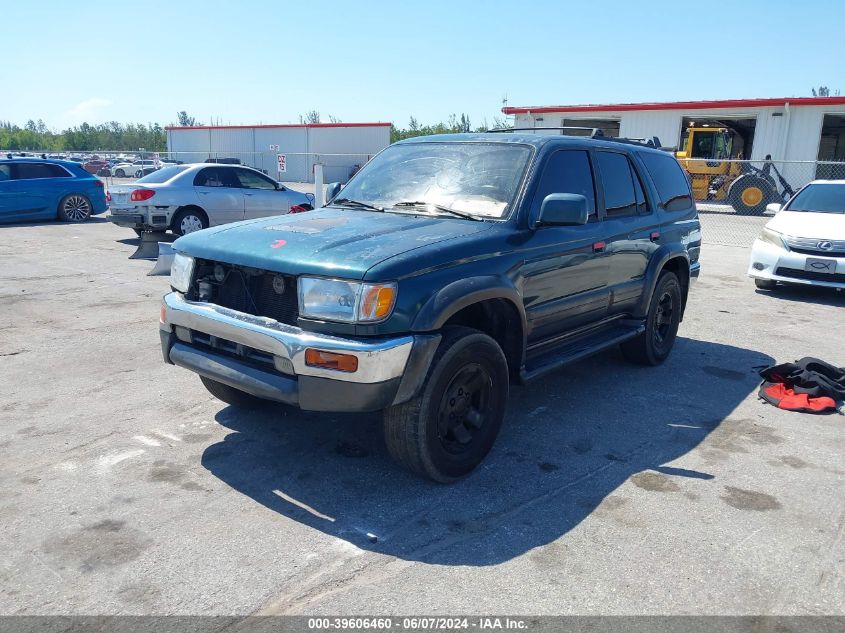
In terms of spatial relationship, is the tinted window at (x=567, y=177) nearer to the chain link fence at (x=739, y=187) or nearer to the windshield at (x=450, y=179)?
the windshield at (x=450, y=179)

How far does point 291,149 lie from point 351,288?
42.5 meters

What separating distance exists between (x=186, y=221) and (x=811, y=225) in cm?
1028

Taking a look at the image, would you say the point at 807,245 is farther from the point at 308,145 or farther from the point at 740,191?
the point at 308,145

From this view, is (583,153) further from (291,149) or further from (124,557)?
(291,149)

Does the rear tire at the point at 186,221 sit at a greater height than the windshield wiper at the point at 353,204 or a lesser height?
lesser

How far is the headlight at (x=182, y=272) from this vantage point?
4.23m

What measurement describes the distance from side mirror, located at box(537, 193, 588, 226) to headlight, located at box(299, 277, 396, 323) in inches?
52.2

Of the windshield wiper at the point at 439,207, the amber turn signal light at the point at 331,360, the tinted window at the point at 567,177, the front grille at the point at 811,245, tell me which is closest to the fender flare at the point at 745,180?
the front grille at the point at 811,245

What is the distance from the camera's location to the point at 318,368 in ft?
11.5

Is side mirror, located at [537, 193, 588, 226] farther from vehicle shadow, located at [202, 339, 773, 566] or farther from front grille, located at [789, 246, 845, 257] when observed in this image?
front grille, located at [789, 246, 845, 257]

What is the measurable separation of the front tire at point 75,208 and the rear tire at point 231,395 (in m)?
14.2

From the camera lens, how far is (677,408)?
542 centimetres

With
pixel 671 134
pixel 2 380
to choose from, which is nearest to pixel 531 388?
pixel 2 380

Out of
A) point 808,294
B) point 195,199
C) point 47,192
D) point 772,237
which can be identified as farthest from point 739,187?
point 47,192
